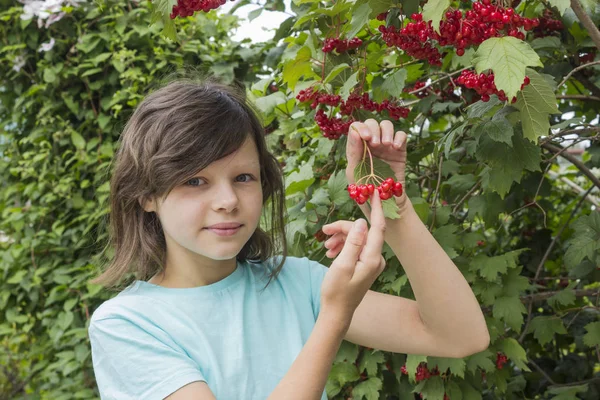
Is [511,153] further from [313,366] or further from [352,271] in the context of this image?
[313,366]

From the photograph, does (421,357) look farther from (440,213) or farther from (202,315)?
(202,315)

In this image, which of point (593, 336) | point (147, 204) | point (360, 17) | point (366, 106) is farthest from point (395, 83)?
point (593, 336)

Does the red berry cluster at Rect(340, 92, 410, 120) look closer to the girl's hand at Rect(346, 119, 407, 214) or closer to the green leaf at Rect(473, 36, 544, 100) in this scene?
the girl's hand at Rect(346, 119, 407, 214)

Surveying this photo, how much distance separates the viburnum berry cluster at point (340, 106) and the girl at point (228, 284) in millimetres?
237

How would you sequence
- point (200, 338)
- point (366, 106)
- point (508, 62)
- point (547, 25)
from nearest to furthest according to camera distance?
point (508, 62)
point (200, 338)
point (366, 106)
point (547, 25)

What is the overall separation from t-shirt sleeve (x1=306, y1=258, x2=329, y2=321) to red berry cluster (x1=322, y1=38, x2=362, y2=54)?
52 centimetres

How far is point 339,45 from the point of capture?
1.77 m

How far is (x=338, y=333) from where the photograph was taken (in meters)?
1.22

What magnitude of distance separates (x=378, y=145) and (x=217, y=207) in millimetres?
325

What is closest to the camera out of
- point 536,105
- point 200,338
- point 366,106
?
point 536,105

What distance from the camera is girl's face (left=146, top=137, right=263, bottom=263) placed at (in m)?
1.39

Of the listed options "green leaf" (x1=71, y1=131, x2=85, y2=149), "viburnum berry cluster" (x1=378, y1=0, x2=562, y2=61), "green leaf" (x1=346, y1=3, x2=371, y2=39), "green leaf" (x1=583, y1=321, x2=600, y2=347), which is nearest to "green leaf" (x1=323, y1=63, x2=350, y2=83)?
"green leaf" (x1=346, y1=3, x2=371, y2=39)

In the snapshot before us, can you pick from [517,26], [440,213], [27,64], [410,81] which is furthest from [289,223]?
[27,64]

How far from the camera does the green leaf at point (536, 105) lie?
4.23ft
